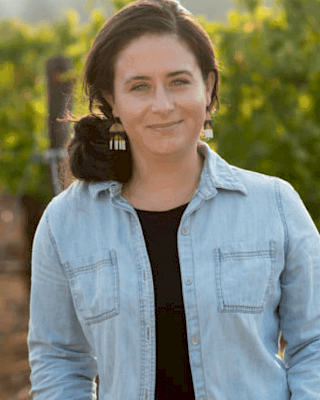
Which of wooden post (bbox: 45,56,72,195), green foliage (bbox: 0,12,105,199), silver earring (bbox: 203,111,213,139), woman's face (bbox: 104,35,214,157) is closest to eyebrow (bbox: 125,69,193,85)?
woman's face (bbox: 104,35,214,157)

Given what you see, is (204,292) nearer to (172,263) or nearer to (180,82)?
(172,263)

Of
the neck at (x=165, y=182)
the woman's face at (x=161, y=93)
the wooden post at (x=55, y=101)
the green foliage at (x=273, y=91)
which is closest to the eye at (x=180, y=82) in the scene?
the woman's face at (x=161, y=93)

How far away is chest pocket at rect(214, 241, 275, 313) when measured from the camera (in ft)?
6.48

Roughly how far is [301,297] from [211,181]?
43 cm

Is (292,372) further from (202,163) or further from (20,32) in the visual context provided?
(20,32)

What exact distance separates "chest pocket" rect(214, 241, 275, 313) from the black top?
0.13 meters

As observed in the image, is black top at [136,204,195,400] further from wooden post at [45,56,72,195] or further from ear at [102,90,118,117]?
wooden post at [45,56,72,195]

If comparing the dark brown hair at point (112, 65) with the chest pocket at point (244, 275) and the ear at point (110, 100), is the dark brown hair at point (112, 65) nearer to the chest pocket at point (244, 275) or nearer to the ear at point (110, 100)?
the ear at point (110, 100)

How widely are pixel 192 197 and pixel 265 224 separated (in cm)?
24

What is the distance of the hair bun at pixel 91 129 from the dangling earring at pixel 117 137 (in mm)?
26

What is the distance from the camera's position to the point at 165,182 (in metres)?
2.18

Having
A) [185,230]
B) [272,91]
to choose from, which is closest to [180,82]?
[185,230]

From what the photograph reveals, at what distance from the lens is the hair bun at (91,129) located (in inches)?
91.1

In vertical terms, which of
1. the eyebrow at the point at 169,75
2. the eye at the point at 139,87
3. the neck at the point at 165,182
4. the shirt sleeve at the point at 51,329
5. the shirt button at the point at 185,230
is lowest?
the shirt sleeve at the point at 51,329
